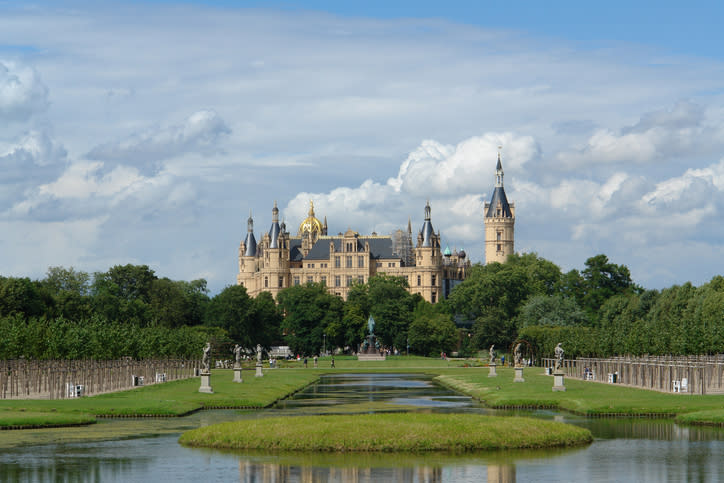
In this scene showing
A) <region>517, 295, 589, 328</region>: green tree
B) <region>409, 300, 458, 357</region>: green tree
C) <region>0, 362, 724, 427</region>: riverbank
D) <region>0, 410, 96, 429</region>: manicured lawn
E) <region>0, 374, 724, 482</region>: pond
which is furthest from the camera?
<region>409, 300, 458, 357</region>: green tree

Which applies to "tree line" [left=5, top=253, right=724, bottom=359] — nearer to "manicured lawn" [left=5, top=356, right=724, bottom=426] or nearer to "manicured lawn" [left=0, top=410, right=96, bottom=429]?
"manicured lawn" [left=5, top=356, right=724, bottom=426]

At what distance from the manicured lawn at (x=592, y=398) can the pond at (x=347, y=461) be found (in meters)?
5.55

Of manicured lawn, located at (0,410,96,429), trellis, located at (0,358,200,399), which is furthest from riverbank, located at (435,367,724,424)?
trellis, located at (0,358,200,399)

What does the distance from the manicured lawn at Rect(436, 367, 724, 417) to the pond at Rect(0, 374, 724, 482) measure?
555 centimetres

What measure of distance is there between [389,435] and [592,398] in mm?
23845

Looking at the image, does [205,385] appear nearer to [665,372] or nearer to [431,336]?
[665,372]

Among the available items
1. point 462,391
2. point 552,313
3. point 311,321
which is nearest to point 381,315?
point 311,321

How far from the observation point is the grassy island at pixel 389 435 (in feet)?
131

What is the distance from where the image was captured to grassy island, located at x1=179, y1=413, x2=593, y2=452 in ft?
131

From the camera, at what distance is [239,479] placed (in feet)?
110

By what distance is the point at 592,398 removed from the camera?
61.2m

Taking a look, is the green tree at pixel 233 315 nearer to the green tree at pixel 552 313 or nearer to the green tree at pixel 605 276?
the green tree at pixel 552 313

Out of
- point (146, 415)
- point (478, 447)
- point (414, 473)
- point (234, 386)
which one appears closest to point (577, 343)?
point (234, 386)

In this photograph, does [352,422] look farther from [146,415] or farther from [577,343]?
[577,343]
